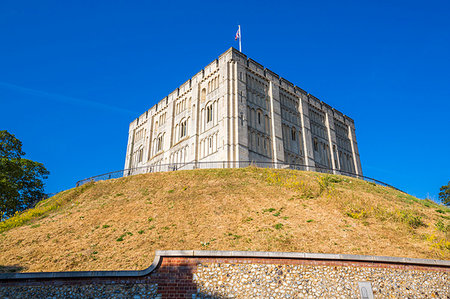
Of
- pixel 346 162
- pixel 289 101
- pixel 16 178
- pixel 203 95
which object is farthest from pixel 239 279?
pixel 346 162

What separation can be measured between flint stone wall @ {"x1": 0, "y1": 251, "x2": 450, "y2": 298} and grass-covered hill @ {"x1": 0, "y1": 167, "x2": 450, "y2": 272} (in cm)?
211

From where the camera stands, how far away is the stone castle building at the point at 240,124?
42.4 m

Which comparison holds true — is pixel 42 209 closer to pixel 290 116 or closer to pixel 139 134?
pixel 290 116

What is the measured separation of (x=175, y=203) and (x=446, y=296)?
1464 cm

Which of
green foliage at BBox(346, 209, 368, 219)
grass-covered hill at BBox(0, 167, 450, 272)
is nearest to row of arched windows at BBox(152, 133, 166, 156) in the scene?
grass-covered hill at BBox(0, 167, 450, 272)

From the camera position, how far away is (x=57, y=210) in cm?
2488

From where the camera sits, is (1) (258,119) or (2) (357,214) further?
(1) (258,119)

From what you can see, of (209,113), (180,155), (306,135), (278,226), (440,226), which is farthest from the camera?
(306,135)

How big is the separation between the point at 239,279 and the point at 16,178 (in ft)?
94.0

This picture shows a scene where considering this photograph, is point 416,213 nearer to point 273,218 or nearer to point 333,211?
point 333,211

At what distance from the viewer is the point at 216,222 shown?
62.7ft

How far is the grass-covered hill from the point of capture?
1647 cm

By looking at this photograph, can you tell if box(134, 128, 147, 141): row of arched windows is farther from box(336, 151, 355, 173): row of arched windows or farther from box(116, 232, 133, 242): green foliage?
box(116, 232, 133, 242): green foliage

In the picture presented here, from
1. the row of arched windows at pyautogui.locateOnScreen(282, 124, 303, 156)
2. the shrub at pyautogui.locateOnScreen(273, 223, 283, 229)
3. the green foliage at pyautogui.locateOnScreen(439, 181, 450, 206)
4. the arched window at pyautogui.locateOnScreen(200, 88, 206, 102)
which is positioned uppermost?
the arched window at pyautogui.locateOnScreen(200, 88, 206, 102)
